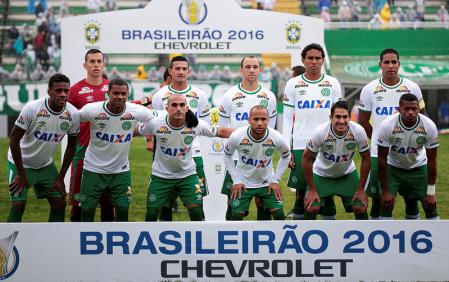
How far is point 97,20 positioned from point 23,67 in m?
16.0

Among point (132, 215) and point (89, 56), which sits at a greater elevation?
point (89, 56)

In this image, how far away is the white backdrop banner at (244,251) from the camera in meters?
9.15

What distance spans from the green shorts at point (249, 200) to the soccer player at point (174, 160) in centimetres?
41

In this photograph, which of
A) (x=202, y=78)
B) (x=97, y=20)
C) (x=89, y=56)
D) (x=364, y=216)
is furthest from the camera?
(x=202, y=78)

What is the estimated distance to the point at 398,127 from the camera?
36.2 feet

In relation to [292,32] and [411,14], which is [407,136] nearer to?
[292,32]

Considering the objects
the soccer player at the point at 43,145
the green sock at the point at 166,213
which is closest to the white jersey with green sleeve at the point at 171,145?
the green sock at the point at 166,213

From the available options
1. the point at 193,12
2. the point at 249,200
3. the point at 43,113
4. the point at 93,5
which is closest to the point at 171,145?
the point at 249,200

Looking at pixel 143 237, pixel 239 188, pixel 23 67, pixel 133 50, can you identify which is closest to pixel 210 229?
pixel 143 237

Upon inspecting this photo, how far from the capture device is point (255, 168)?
11.1m

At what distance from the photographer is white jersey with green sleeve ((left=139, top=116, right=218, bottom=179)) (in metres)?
10.9

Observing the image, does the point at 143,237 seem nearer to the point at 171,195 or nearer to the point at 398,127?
the point at 171,195

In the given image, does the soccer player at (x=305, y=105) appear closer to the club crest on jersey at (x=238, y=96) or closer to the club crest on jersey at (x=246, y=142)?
the club crest on jersey at (x=238, y=96)

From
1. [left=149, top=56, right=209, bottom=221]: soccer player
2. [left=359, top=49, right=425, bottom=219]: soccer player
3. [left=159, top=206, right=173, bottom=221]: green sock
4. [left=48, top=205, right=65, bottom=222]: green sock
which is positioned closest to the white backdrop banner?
[left=48, top=205, right=65, bottom=222]: green sock
